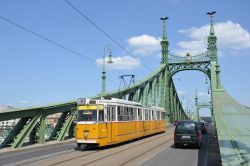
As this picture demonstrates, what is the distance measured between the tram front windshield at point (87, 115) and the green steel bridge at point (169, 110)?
3906mm

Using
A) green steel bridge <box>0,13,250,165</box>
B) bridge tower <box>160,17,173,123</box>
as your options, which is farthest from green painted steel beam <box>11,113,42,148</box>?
bridge tower <box>160,17,173,123</box>

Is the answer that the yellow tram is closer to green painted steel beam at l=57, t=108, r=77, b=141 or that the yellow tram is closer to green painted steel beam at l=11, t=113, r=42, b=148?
green painted steel beam at l=11, t=113, r=42, b=148

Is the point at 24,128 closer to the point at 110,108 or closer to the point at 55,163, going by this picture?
the point at 110,108

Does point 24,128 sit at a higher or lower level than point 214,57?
lower

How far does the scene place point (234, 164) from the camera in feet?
24.5

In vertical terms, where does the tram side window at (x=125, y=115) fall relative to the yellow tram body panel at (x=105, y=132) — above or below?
above

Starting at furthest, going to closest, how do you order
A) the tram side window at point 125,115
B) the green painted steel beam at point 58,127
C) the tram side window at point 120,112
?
1. the green painted steel beam at point 58,127
2. the tram side window at point 125,115
3. the tram side window at point 120,112

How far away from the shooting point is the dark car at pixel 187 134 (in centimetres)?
1972

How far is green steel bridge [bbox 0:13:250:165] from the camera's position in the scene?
38.1 feet

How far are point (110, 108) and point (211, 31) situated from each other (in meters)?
50.8

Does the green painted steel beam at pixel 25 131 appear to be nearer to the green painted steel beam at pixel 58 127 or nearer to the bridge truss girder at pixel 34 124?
the bridge truss girder at pixel 34 124

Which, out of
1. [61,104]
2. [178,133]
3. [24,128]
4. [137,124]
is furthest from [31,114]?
[178,133]

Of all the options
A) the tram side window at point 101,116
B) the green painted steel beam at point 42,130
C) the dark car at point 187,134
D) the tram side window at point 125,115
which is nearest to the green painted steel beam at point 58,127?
the green painted steel beam at point 42,130

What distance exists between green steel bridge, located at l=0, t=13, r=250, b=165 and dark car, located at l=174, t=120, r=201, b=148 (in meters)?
1.37
